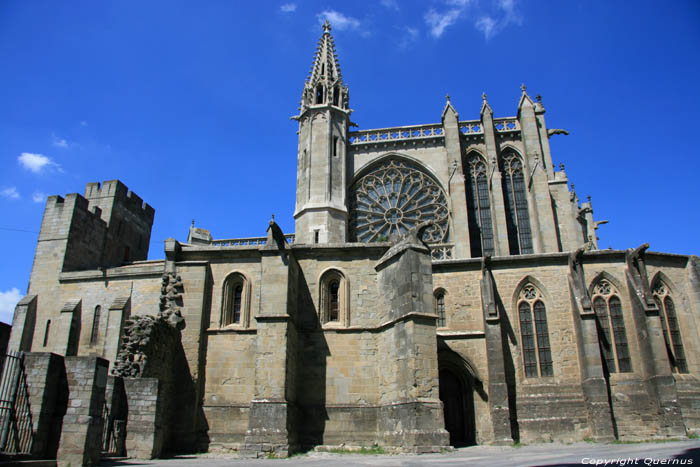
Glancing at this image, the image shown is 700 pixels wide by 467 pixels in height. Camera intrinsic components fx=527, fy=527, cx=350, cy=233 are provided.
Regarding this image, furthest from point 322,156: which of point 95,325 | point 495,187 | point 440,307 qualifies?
point 95,325

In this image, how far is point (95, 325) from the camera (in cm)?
2423

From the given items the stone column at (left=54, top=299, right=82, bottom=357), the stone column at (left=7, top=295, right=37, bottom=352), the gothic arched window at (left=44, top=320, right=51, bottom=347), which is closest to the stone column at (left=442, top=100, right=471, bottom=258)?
the stone column at (left=54, top=299, right=82, bottom=357)

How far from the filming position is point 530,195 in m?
25.7

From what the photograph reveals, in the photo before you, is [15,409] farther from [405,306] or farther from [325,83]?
[325,83]

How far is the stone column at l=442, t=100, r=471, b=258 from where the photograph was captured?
80.6ft

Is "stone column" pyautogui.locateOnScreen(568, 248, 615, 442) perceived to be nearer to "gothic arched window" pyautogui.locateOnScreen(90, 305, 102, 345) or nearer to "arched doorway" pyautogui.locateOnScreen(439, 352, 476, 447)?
"arched doorway" pyautogui.locateOnScreen(439, 352, 476, 447)

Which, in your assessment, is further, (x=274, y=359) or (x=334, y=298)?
(x=334, y=298)

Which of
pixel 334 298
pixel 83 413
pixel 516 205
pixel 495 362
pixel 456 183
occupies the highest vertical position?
pixel 456 183

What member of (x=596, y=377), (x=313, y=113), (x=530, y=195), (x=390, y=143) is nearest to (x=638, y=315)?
(x=596, y=377)

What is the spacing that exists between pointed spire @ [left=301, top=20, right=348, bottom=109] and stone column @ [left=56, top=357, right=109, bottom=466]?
2000 cm

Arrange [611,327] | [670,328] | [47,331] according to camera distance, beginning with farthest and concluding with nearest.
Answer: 1. [47,331]
2. [670,328]
3. [611,327]

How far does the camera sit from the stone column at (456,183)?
80.6ft

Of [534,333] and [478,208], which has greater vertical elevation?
[478,208]

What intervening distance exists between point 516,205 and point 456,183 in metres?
3.35
